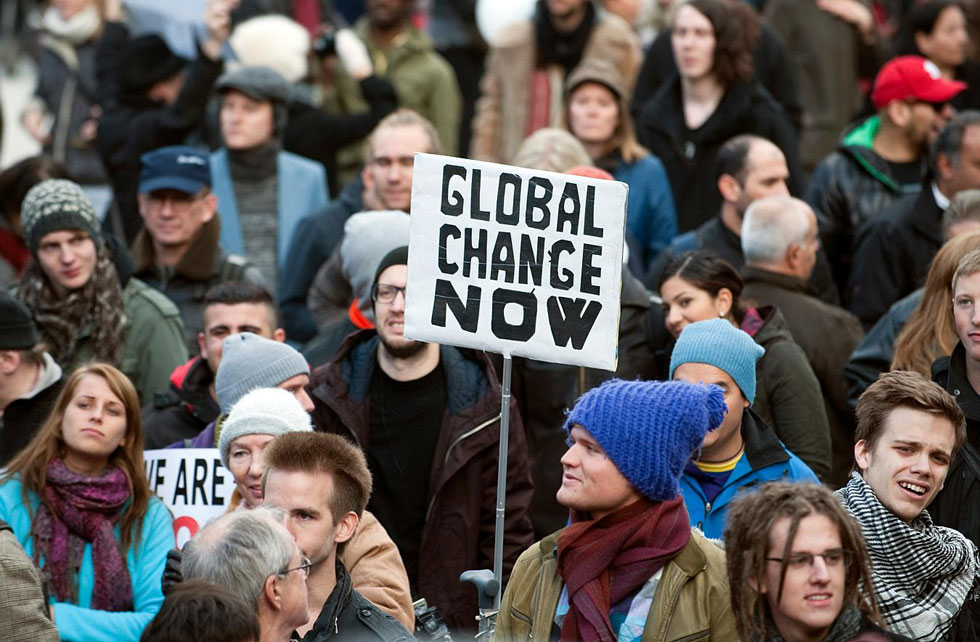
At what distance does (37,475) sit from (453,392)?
1629 mm

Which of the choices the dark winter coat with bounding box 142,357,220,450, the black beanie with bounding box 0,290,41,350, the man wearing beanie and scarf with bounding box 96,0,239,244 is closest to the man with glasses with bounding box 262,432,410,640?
the dark winter coat with bounding box 142,357,220,450

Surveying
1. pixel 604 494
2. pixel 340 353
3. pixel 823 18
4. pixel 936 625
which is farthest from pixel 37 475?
pixel 823 18

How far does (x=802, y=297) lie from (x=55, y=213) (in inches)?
142

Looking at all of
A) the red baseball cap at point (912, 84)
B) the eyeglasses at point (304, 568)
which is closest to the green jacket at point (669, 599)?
the eyeglasses at point (304, 568)

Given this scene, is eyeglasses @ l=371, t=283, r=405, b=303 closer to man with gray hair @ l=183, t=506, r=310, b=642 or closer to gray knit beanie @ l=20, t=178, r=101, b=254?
man with gray hair @ l=183, t=506, r=310, b=642

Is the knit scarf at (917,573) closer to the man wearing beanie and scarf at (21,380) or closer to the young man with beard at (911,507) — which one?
the young man with beard at (911,507)

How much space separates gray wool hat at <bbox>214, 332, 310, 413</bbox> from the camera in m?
6.84

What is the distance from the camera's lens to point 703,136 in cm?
1020

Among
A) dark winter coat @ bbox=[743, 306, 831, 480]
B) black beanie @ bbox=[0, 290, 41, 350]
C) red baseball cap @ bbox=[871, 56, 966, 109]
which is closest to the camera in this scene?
dark winter coat @ bbox=[743, 306, 831, 480]

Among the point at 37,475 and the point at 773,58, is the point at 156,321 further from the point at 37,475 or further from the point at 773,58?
the point at 773,58

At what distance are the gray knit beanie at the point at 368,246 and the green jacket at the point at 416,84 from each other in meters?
4.27

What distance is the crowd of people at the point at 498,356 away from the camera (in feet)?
16.2

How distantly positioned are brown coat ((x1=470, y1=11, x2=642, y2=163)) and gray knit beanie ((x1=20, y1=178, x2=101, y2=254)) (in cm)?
365

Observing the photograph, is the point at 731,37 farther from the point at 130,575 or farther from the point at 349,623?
the point at 349,623
